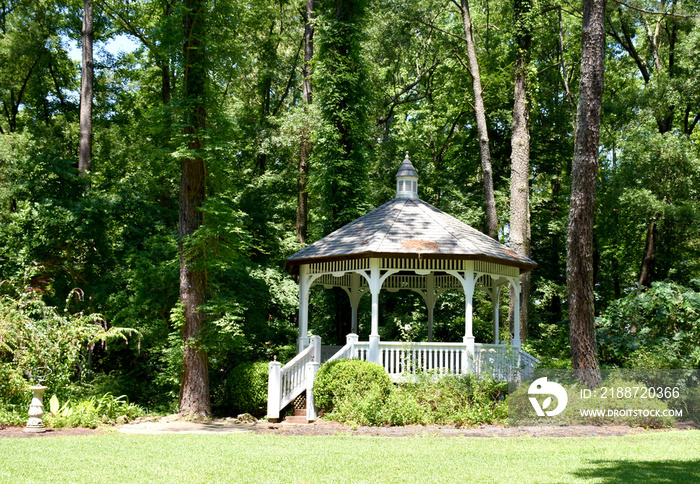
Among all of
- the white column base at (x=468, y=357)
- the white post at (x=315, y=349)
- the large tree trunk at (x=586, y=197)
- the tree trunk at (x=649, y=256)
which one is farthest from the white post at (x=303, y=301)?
the tree trunk at (x=649, y=256)

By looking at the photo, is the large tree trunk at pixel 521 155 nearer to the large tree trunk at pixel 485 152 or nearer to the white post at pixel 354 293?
the large tree trunk at pixel 485 152

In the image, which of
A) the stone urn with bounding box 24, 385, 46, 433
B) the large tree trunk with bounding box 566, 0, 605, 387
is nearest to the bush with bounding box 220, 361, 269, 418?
the stone urn with bounding box 24, 385, 46, 433

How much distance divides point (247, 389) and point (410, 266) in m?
4.86

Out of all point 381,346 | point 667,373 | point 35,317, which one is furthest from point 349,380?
point 35,317

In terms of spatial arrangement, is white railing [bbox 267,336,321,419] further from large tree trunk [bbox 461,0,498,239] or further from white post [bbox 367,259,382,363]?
large tree trunk [bbox 461,0,498,239]

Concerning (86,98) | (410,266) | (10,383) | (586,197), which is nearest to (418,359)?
(410,266)

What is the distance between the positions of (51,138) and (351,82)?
12.8 metres

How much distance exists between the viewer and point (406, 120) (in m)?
28.3

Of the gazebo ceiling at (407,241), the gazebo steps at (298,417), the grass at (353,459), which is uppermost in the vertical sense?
the gazebo ceiling at (407,241)

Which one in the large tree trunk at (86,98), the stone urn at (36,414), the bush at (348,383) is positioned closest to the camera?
the stone urn at (36,414)

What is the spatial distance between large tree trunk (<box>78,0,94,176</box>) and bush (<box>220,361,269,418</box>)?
9.01 m

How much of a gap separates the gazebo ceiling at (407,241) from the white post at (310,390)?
102 inches

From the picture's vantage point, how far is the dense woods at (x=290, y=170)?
1471cm

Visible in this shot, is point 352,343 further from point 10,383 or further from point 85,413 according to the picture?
point 10,383
